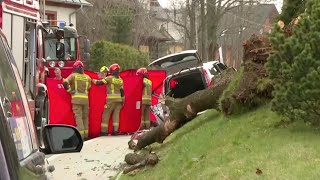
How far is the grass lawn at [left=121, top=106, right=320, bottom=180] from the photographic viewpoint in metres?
5.94

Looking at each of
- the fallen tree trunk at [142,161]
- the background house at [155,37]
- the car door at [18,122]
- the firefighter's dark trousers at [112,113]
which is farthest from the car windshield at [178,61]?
the background house at [155,37]

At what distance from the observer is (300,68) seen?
6832 mm

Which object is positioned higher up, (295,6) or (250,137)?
(295,6)

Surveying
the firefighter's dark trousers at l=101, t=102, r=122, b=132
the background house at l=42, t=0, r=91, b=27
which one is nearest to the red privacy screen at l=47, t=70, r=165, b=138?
the firefighter's dark trousers at l=101, t=102, r=122, b=132

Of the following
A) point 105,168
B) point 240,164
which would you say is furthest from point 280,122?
point 105,168

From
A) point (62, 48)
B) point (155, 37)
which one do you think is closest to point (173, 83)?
point (62, 48)

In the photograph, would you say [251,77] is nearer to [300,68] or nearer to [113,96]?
[300,68]

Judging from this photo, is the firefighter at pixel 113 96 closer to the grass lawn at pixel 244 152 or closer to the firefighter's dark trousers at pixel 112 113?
the firefighter's dark trousers at pixel 112 113

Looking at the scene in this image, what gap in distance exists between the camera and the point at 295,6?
9047 millimetres

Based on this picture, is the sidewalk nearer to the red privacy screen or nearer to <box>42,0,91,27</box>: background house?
the red privacy screen

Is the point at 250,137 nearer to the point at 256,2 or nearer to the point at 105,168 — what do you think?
the point at 105,168

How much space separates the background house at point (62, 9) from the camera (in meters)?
29.7

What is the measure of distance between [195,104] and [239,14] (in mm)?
40085

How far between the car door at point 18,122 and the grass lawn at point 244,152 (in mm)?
2999
